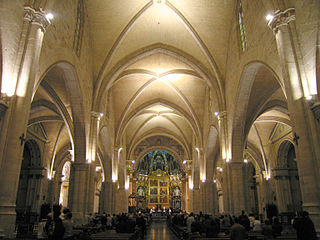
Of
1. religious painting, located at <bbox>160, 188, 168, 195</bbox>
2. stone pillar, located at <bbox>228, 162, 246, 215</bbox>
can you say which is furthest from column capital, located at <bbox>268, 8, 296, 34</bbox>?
religious painting, located at <bbox>160, 188, 168, 195</bbox>

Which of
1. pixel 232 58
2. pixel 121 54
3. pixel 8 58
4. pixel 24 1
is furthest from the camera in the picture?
pixel 121 54

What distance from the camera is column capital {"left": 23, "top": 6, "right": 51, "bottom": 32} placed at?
27.8ft

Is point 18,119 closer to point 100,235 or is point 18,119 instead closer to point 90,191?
point 100,235

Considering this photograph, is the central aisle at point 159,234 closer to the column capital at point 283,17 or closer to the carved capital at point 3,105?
the carved capital at point 3,105

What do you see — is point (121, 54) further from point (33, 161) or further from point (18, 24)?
point (33, 161)

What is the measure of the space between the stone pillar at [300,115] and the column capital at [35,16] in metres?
6.97

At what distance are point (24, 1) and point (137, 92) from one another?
50.4 ft

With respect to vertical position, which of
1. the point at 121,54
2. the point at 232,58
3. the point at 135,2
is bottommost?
the point at 232,58

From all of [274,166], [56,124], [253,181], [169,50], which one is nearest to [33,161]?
[56,124]

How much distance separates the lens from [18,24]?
828 cm

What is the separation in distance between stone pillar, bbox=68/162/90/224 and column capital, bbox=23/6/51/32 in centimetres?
857

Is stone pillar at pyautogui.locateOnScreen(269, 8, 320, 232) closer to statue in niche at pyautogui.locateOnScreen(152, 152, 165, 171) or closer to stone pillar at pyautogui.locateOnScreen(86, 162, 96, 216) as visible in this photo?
stone pillar at pyautogui.locateOnScreen(86, 162, 96, 216)

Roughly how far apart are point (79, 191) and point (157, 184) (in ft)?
95.7

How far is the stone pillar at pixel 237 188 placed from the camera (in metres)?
14.5
